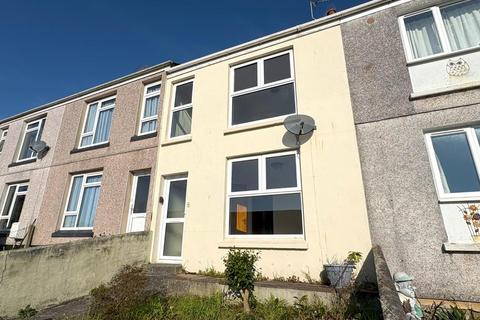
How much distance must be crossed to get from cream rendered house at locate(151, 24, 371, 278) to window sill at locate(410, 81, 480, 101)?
124 centimetres

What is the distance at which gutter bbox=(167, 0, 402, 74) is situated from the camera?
6.06m

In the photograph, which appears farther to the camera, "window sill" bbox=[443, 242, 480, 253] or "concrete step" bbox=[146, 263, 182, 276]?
"concrete step" bbox=[146, 263, 182, 276]

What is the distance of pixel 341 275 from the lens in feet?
14.3

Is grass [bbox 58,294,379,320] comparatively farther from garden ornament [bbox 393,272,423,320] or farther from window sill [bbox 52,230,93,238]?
window sill [bbox 52,230,93,238]

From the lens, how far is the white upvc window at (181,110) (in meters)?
7.93

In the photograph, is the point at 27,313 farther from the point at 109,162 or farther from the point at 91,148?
the point at 91,148

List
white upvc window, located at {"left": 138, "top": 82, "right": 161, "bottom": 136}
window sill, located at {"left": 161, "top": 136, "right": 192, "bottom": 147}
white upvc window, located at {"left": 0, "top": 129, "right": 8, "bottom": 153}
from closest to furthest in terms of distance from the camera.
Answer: window sill, located at {"left": 161, "top": 136, "right": 192, "bottom": 147} < white upvc window, located at {"left": 138, "top": 82, "right": 161, "bottom": 136} < white upvc window, located at {"left": 0, "top": 129, "right": 8, "bottom": 153}

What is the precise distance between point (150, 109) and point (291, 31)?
4.92m

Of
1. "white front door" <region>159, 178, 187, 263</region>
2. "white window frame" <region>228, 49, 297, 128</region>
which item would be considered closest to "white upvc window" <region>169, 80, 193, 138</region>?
"white window frame" <region>228, 49, 297, 128</region>

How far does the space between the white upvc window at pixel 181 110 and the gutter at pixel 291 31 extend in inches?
22.7

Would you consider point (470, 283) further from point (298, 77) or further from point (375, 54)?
point (298, 77)

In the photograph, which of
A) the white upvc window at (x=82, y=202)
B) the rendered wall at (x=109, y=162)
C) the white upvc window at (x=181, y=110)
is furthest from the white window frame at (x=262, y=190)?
the white upvc window at (x=82, y=202)

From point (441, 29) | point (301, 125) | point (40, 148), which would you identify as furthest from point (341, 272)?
point (40, 148)

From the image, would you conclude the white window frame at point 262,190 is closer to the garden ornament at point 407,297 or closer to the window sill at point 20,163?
the garden ornament at point 407,297
